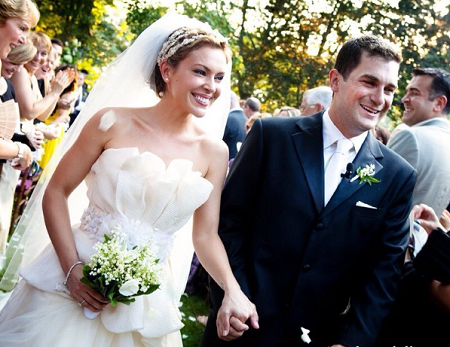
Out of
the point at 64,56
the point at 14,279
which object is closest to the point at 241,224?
the point at 14,279

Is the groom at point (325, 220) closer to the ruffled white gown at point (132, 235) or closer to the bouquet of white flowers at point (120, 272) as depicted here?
the ruffled white gown at point (132, 235)

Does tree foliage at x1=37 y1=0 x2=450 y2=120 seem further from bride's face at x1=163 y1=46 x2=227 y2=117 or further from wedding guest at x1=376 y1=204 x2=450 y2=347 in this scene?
wedding guest at x1=376 y1=204 x2=450 y2=347

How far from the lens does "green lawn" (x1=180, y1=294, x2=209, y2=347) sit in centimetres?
621

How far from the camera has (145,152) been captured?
3309 mm

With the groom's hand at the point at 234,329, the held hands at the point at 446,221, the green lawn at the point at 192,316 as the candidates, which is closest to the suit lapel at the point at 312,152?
the groom's hand at the point at 234,329

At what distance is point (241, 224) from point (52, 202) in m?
1.08

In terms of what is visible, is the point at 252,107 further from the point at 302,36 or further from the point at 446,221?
the point at 302,36

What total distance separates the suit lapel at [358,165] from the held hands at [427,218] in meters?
0.34

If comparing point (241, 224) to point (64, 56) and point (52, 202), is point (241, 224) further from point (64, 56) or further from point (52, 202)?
point (64, 56)

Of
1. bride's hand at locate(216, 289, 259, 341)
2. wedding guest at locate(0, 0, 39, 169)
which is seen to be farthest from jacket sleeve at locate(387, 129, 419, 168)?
wedding guest at locate(0, 0, 39, 169)

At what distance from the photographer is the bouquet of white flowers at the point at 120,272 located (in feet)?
9.57

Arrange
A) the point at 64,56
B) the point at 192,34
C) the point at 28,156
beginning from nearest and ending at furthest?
the point at 192,34, the point at 28,156, the point at 64,56

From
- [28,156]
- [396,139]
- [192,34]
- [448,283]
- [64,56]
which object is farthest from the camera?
[64,56]

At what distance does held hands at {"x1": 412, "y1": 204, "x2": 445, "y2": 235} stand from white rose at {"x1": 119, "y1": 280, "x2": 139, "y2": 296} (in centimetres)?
159
